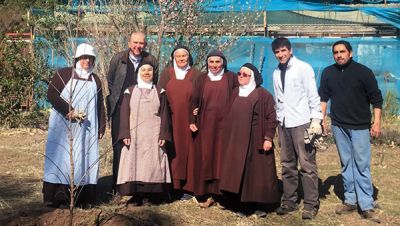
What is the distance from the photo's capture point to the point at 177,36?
27.1ft

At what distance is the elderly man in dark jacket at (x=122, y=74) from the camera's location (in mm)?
5074

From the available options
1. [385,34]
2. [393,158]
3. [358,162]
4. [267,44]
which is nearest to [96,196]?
[358,162]

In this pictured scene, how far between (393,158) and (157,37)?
13.3 ft

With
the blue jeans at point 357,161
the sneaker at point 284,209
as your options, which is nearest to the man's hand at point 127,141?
the sneaker at point 284,209

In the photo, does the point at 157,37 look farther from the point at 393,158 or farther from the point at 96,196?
the point at 393,158

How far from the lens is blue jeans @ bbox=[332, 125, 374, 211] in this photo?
15.7 feet

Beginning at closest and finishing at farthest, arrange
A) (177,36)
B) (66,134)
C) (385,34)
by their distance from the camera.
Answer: (66,134) → (177,36) → (385,34)

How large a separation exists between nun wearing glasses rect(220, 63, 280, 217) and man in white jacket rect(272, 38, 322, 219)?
166 millimetres

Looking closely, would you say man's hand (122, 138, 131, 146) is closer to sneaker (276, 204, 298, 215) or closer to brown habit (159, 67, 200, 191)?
brown habit (159, 67, 200, 191)

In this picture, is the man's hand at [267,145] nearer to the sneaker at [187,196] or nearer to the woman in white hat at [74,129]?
the sneaker at [187,196]

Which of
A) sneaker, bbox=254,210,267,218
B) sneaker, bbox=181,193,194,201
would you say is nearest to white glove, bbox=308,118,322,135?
sneaker, bbox=254,210,267,218

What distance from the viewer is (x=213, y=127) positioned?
5.01 metres

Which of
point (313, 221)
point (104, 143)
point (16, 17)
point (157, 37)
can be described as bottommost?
point (313, 221)

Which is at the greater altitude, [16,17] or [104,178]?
[16,17]
